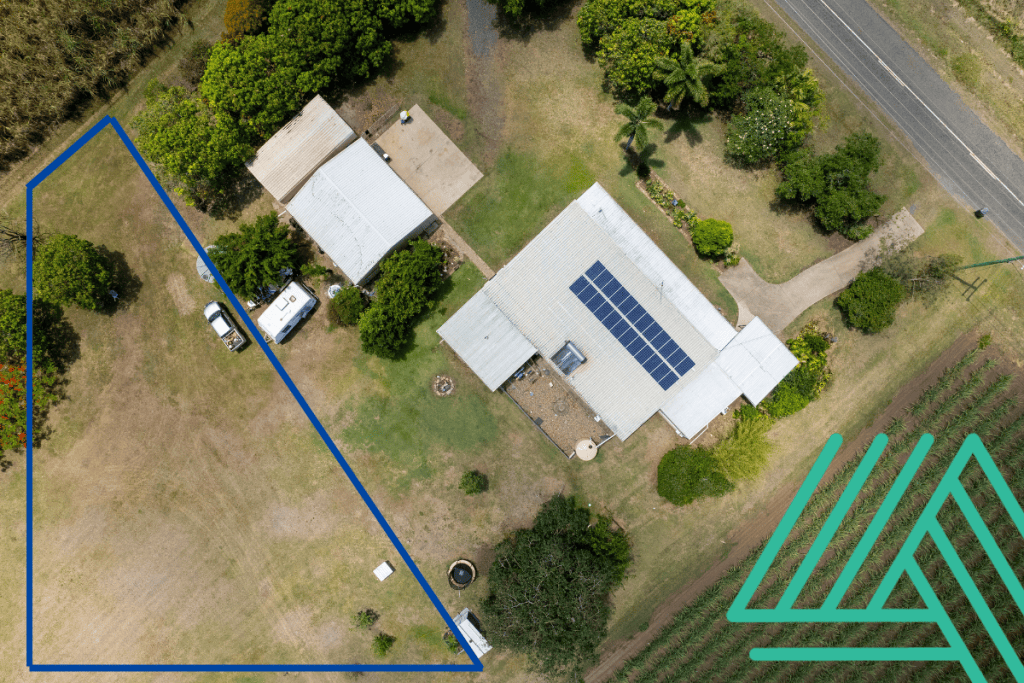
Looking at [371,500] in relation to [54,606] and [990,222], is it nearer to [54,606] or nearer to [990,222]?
[54,606]

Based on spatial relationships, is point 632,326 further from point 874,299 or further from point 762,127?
point 874,299

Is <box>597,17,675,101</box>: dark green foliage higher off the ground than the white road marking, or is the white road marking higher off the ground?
<box>597,17,675,101</box>: dark green foliage

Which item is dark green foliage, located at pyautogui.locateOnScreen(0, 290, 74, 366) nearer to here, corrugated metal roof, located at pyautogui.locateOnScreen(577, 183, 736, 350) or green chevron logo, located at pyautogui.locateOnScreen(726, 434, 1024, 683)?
corrugated metal roof, located at pyautogui.locateOnScreen(577, 183, 736, 350)

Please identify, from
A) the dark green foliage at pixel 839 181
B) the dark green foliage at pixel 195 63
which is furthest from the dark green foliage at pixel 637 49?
the dark green foliage at pixel 195 63

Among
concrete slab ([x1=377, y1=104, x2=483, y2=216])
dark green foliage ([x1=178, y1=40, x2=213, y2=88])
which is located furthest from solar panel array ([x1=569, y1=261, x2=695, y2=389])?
dark green foliage ([x1=178, y1=40, x2=213, y2=88])

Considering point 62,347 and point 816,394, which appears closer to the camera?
point 816,394

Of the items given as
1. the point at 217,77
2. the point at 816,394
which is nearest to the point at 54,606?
the point at 217,77

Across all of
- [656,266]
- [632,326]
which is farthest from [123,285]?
[656,266]
